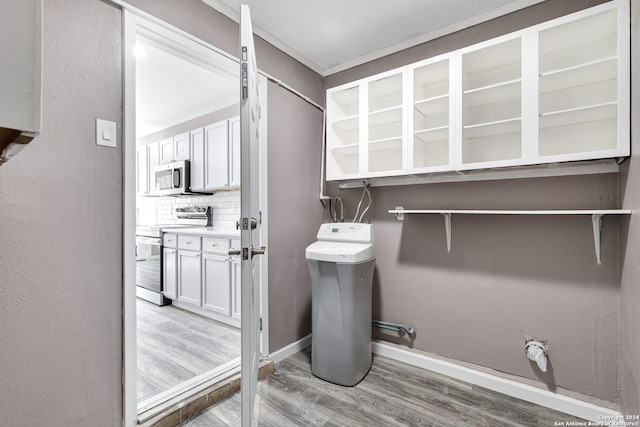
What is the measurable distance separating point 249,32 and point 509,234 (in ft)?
6.21

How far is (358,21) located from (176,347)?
2902 millimetres

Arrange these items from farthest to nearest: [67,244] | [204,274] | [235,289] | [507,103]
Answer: [204,274] < [235,289] < [507,103] < [67,244]

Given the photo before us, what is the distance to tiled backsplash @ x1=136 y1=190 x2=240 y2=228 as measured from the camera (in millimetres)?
3597

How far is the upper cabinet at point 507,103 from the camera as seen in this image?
1455mm

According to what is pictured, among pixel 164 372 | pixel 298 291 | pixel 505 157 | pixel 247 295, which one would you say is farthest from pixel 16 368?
pixel 505 157

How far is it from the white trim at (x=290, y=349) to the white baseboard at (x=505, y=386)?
57cm

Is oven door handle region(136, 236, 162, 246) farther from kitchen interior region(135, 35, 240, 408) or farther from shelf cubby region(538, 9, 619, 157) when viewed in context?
shelf cubby region(538, 9, 619, 157)

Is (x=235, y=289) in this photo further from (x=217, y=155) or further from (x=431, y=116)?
(x=431, y=116)

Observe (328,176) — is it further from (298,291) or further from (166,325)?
(166,325)

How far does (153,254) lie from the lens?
3.56m

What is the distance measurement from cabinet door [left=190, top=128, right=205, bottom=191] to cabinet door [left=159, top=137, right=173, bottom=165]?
53cm

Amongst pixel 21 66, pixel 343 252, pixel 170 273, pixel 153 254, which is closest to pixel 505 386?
pixel 343 252

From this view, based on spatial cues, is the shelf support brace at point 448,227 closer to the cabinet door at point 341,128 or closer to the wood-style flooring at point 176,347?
the cabinet door at point 341,128

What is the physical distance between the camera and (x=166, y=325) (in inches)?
114
